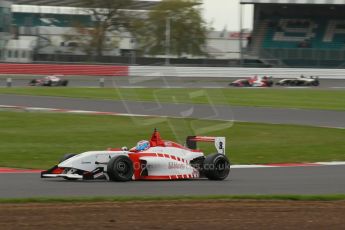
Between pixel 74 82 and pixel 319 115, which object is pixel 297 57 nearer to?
pixel 74 82

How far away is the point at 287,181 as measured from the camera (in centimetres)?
1257

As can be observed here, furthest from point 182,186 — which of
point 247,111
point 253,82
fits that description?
point 253,82

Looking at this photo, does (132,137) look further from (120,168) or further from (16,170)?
(120,168)

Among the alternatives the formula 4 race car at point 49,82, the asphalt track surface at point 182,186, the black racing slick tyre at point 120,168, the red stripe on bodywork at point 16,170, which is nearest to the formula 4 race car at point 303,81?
the formula 4 race car at point 49,82

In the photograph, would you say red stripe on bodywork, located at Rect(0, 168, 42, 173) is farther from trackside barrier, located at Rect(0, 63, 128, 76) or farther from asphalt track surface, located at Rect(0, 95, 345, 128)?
trackside barrier, located at Rect(0, 63, 128, 76)

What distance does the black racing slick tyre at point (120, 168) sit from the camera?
37.9ft

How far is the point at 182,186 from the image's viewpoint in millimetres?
11586

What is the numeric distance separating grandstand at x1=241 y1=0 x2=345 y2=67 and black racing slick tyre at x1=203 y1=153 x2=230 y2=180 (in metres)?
48.9

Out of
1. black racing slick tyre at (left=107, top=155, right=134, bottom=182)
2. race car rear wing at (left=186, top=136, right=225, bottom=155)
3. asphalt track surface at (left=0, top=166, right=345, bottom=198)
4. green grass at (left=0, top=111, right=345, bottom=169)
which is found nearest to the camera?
asphalt track surface at (left=0, top=166, right=345, bottom=198)

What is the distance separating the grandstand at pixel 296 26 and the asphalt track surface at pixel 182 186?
48.4 m

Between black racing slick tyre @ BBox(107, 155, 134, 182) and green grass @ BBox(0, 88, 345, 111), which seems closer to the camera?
black racing slick tyre @ BBox(107, 155, 134, 182)

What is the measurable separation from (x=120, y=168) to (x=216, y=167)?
1594 mm

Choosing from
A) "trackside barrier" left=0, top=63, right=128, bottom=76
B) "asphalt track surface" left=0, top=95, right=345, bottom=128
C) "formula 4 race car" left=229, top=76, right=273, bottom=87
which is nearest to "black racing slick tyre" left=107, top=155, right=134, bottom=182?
"asphalt track surface" left=0, top=95, right=345, bottom=128

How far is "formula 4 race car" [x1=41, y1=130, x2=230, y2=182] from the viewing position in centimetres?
1159
